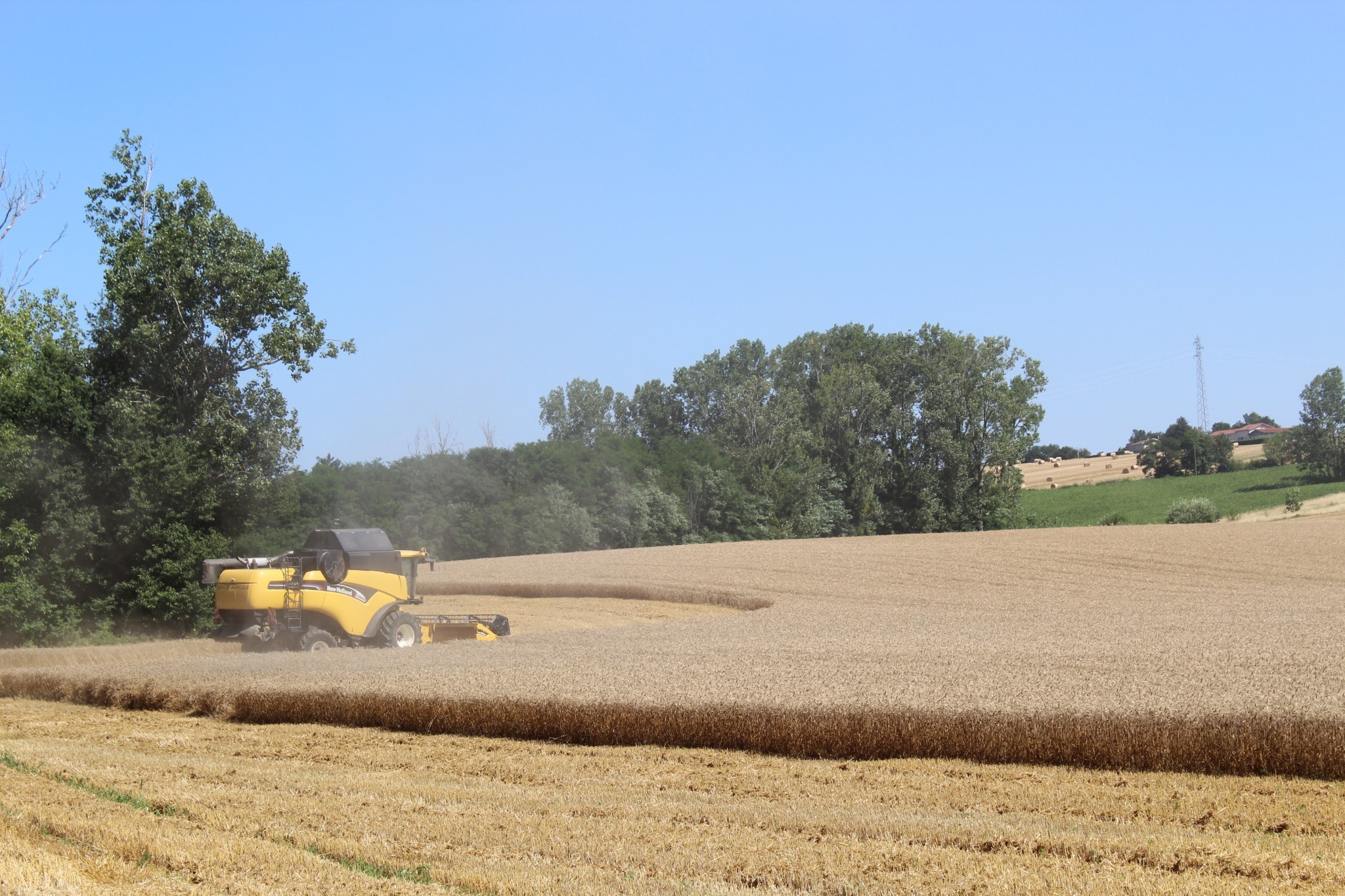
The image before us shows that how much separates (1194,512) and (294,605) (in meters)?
48.0

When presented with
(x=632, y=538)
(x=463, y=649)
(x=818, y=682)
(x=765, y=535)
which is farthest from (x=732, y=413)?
(x=818, y=682)

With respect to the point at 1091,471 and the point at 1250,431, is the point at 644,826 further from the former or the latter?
the point at 1250,431

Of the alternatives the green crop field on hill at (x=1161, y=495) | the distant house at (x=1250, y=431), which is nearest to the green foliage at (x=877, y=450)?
the green crop field on hill at (x=1161, y=495)

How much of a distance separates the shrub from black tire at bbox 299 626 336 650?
1853 inches

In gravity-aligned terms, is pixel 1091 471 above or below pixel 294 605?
above

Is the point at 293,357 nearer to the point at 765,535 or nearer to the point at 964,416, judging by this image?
the point at 765,535

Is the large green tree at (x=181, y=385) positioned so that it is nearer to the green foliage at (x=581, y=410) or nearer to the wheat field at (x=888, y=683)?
the wheat field at (x=888, y=683)

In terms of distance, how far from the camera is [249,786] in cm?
909

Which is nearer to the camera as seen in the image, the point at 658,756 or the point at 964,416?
the point at 658,756

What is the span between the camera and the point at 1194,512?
2099 inches

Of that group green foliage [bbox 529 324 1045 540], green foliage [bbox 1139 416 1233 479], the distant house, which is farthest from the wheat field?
the distant house

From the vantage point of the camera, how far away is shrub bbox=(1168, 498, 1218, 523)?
174 ft

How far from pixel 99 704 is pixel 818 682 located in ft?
33.3

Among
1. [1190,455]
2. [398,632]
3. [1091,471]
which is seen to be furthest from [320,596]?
[1091,471]
